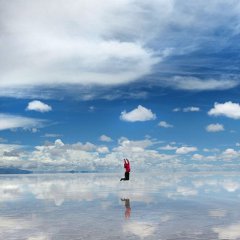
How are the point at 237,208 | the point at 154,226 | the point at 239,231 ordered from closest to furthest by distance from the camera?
the point at 239,231
the point at 154,226
the point at 237,208

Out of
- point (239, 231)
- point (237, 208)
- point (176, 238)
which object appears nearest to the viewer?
point (176, 238)

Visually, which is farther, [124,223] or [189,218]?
[189,218]

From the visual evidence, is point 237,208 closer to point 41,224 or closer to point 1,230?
point 41,224

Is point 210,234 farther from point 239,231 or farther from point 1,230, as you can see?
point 1,230

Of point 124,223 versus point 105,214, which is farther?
point 105,214

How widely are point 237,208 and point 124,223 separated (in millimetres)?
8649

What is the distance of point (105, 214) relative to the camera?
68.8ft

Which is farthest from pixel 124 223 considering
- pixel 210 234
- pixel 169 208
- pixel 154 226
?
pixel 169 208

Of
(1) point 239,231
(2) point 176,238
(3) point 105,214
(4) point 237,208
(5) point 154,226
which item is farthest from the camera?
Answer: (4) point 237,208

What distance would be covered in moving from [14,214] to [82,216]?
384 centimetres

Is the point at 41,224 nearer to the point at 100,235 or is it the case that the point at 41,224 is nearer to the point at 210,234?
the point at 100,235

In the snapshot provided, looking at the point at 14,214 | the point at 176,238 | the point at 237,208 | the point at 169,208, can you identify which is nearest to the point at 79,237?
the point at 176,238

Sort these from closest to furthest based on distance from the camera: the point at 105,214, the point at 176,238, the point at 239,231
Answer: the point at 176,238, the point at 239,231, the point at 105,214

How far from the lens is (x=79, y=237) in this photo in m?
14.4
